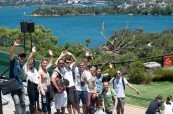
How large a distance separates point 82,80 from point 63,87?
586 mm

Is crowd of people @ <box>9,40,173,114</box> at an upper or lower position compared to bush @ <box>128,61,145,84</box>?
upper

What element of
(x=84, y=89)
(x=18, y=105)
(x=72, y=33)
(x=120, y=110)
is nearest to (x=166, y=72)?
(x=120, y=110)

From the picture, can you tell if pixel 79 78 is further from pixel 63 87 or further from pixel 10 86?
pixel 10 86

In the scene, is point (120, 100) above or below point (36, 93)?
below

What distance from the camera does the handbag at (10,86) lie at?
7305 millimetres

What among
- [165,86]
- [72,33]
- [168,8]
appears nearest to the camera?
[165,86]

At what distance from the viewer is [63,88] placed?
793cm

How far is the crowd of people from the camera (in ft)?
25.0

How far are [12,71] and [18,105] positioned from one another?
2.24ft

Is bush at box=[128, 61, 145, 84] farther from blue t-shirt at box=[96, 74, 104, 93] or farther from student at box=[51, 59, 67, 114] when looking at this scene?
student at box=[51, 59, 67, 114]

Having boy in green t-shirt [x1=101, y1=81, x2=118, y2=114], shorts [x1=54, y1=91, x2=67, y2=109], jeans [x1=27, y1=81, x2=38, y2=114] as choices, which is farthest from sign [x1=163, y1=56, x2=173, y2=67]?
jeans [x1=27, y1=81, x2=38, y2=114]

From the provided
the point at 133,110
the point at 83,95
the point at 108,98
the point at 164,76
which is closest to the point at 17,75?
the point at 83,95

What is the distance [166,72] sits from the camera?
1641 cm

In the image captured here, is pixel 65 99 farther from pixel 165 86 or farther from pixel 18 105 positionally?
pixel 165 86
